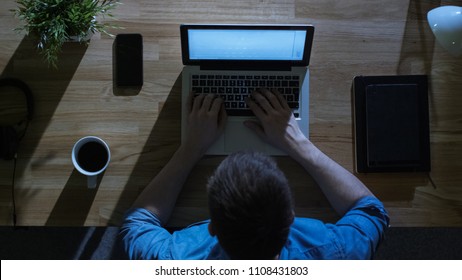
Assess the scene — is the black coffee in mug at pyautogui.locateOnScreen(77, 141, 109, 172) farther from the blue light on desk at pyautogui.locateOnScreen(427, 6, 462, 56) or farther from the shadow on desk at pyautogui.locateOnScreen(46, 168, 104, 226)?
the blue light on desk at pyautogui.locateOnScreen(427, 6, 462, 56)

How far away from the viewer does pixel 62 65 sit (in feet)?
3.12

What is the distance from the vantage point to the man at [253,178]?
0.70 metres

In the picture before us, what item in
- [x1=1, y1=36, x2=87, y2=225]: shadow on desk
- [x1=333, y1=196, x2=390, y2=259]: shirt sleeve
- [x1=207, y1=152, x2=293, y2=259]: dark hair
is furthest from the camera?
[x1=1, y1=36, x2=87, y2=225]: shadow on desk

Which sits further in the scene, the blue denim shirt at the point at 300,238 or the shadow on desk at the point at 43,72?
the shadow on desk at the point at 43,72

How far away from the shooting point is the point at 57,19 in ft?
2.78

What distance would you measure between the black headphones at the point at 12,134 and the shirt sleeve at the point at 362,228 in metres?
0.74

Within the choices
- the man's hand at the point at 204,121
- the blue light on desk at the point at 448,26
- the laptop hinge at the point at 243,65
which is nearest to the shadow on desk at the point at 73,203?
the man's hand at the point at 204,121

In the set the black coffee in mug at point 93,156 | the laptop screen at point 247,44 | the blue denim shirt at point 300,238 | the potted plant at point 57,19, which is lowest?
the blue denim shirt at point 300,238

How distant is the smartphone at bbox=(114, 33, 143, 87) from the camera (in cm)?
94

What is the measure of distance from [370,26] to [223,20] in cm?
35

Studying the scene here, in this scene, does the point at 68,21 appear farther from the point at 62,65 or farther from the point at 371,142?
the point at 371,142

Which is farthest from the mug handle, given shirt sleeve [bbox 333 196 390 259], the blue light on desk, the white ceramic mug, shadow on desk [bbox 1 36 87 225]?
the blue light on desk

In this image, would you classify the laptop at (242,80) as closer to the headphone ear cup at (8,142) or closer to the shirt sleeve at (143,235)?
the shirt sleeve at (143,235)

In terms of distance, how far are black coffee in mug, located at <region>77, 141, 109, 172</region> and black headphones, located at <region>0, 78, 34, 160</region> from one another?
6.2 inches
